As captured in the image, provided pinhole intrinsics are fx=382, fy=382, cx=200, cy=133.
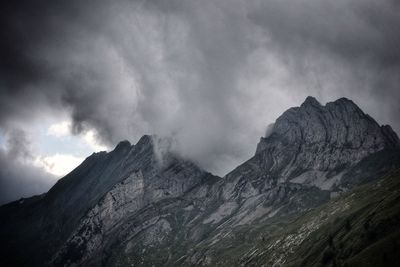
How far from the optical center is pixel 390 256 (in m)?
191

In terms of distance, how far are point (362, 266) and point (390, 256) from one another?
49.6 feet

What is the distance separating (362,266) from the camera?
198625 mm
